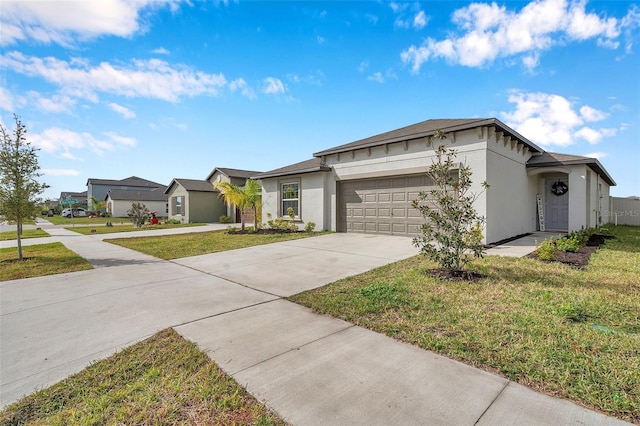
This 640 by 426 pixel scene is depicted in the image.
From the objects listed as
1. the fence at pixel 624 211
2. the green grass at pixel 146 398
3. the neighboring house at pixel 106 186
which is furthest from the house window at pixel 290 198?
the neighboring house at pixel 106 186

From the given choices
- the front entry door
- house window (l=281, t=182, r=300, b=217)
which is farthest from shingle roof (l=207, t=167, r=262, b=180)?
the front entry door

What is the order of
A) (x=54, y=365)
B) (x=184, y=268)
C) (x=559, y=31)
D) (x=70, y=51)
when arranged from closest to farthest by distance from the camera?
(x=54, y=365)
(x=184, y=268)
(x=70, y=51)
(x=559, y=31)

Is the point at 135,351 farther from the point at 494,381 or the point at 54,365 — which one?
the point at 494,381

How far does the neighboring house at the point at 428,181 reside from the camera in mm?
9306

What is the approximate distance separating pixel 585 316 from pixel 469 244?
213 centimetres

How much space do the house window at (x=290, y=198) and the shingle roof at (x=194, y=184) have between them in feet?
38.7

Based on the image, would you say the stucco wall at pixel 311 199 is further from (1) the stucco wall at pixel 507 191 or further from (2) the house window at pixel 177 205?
(2) the house window at pixel 177 205

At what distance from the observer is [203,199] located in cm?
2492

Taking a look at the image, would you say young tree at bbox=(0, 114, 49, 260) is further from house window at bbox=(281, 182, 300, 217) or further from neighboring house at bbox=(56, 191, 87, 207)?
neighboring house at bbox=(56, 191, 87, 207)

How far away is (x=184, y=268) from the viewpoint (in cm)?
695

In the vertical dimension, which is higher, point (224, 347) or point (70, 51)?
point (70, 51)

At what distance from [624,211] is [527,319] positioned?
80.1 ft

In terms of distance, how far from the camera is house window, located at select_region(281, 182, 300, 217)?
1498cm

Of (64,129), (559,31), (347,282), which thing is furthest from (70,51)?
(559,31)
